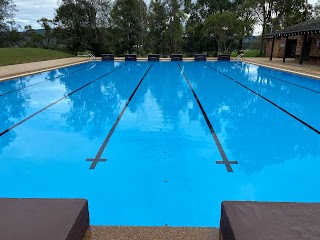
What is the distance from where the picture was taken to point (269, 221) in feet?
5.20

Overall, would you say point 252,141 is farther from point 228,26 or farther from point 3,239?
point 228,26

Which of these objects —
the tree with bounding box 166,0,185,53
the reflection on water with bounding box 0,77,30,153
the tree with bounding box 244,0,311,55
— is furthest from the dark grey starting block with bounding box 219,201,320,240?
the tree with bounding box 166,0,185,53

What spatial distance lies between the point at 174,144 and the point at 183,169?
1.04 meters

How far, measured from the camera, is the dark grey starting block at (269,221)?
4.80 feet

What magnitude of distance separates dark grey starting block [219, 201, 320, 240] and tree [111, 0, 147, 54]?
29.6 metres

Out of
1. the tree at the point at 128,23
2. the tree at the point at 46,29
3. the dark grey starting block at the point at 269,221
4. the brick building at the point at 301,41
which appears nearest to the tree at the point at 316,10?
the brick building at the point at 301,41

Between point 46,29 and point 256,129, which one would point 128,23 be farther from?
point 256,129

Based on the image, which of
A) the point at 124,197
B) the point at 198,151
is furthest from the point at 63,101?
the point at 124,197

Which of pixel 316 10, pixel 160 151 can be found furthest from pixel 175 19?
pixel 160 151

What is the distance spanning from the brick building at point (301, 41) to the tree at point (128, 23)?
1420 centimetres

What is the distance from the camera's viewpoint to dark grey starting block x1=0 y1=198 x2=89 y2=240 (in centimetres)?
144

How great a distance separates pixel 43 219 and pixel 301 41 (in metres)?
24.2

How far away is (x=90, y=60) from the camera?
23578 millimetres

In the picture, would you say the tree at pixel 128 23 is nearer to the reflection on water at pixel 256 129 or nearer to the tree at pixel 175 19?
the tree at pixel 175 19
